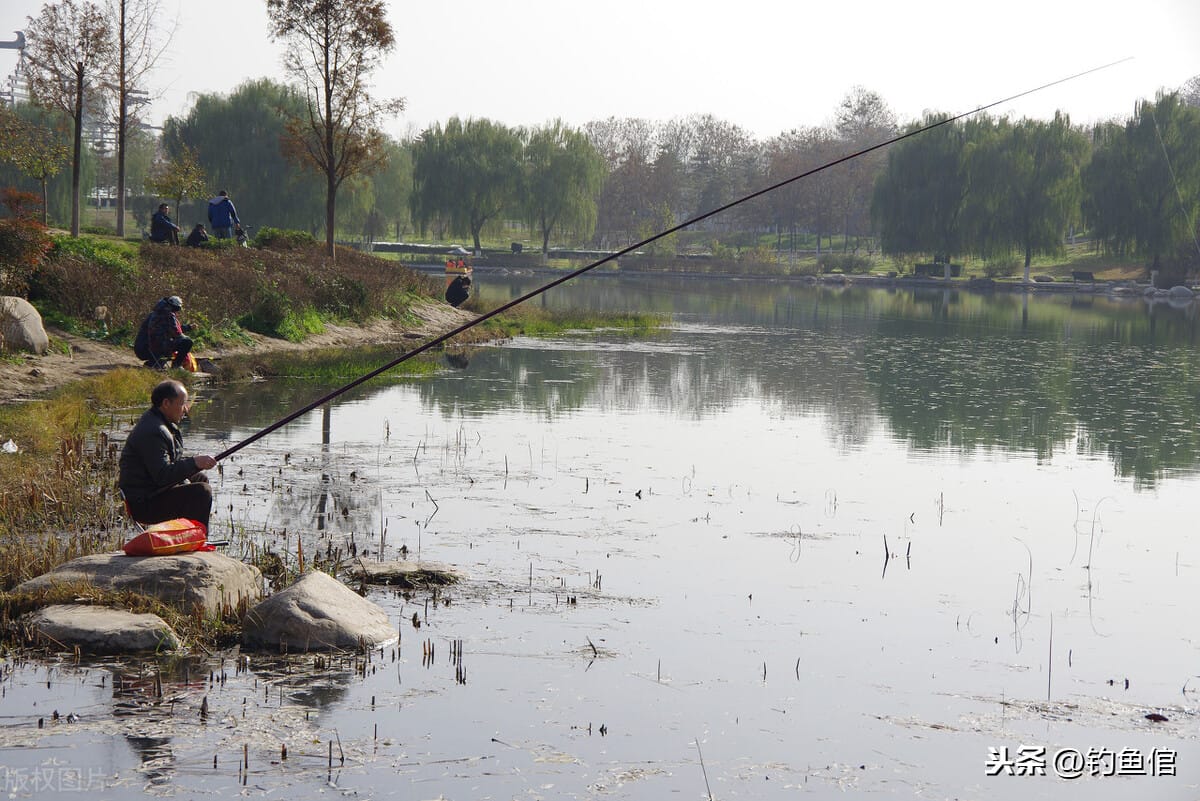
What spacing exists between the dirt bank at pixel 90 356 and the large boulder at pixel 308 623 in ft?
37.8

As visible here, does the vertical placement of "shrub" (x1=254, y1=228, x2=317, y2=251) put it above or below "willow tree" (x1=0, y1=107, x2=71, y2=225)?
below

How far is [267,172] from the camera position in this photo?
63.9m

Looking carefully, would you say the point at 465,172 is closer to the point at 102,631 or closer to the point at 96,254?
the point at 96,254

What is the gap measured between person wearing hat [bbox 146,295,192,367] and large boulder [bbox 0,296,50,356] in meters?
1.71

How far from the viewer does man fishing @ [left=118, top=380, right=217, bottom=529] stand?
9062mm

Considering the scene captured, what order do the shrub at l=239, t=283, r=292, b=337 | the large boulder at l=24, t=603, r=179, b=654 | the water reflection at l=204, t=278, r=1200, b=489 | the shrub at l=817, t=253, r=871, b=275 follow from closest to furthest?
the large boulder at l=24, t=603, r=179, b=654 → the water reflection at l=204, t=278, r=1200, b=489 → the shrub at l=239, t=283, r=292, b=337 → the shrub at l=817, t=253, r=871, b=275

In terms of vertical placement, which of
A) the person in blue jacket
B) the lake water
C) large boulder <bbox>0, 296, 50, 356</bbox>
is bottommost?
the lake water

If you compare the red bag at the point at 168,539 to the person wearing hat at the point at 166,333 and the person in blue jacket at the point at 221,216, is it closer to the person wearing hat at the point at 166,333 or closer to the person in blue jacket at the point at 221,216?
the person wearing hat at the point at 166,333

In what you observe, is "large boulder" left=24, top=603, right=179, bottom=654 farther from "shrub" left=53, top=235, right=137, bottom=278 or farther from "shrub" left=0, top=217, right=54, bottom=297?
"shrub" left=53, top=235, right=137, bottom=278

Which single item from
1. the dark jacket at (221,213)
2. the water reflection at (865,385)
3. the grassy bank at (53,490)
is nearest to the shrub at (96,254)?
the water reflection at (865,385)

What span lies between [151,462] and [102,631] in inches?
59.5

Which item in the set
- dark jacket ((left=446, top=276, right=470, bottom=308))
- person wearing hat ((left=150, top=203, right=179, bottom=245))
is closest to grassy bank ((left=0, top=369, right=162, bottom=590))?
person wearing hat ((left=150, top=203, right=179, bottom=245))

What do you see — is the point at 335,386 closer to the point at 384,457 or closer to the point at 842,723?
the point at 384,457

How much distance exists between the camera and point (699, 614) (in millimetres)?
9703
